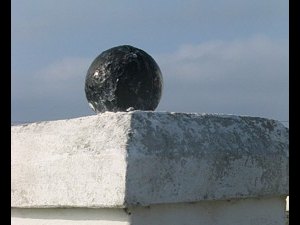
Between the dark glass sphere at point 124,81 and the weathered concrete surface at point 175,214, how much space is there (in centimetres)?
40

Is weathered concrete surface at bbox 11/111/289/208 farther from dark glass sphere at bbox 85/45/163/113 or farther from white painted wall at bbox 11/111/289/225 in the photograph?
dark glass sphere at bbox 85/45/163/113

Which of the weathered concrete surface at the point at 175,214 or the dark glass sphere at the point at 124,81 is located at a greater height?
the dark glass sphere at the point at 124,81

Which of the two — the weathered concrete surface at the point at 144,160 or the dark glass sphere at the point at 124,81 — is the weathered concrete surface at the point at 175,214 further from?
the dark glass sphere at the point at 124,81

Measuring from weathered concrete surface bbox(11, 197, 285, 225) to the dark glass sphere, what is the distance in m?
0.40

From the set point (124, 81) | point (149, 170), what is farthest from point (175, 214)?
point (124, 81)

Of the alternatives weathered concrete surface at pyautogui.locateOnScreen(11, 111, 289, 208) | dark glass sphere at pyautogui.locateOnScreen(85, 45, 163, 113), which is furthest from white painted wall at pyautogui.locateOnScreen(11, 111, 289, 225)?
dark glass sphere at pyautogui.locateOnScreen(85, 45, 163, 113)

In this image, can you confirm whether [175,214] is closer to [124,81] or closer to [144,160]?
[144,160]

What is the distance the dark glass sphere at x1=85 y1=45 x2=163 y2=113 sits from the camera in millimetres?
2291

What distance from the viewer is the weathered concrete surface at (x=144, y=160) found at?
6.52 ft

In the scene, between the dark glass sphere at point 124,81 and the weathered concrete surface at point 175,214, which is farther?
the dark glass sphere at point 124,81

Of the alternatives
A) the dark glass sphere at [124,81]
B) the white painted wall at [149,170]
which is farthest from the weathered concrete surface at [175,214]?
the dark glass sphere at [124,81]
